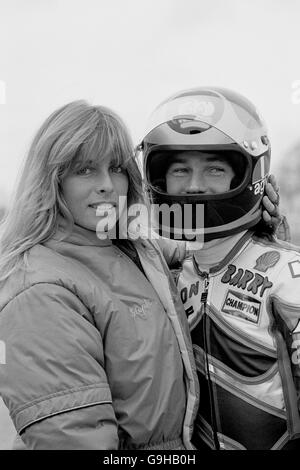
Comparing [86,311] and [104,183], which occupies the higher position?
[104,183]

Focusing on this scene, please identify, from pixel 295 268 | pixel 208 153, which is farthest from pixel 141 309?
pixel 208 153

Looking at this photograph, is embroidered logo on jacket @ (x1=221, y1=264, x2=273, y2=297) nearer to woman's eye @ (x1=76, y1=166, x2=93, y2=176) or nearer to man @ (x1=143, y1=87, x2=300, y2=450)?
man @ (x1=143, y1=87, x2=300, y2=450)

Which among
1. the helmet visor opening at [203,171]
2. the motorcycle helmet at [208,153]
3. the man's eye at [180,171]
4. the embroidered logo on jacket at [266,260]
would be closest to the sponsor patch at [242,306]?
the embroidered logo on jacket at [266,260]

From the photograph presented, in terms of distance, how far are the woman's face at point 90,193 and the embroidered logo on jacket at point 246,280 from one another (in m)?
0.54

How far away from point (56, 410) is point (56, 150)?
2.95ft

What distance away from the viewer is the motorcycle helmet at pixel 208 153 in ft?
7.51

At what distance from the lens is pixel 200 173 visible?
230cm

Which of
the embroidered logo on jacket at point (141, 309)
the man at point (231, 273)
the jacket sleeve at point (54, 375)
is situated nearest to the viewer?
the jacket sleeve at point (54, 375)

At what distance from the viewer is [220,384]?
2219 mm

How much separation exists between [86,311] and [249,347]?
2.13 feet

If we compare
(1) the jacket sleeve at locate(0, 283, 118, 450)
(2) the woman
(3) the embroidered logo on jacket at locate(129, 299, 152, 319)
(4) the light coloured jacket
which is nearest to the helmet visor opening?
(2) the woman

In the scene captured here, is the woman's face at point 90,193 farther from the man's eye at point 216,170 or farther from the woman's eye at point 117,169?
the man's eye at point 216,170

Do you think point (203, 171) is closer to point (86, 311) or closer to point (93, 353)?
point (86, 311)

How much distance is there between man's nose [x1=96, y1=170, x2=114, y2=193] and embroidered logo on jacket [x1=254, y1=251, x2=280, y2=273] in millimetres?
634
